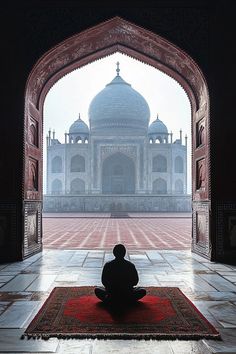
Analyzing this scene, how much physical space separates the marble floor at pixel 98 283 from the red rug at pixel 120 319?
61 millimetres

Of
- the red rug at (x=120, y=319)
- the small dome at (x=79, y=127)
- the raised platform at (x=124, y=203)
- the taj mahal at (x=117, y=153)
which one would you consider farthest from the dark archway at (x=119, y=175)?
the red rug at (x=120, y=319)

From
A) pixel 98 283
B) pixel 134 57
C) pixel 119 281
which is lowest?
pixel 98 283

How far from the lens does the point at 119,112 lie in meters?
28.7

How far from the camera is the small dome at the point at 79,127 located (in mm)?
30703

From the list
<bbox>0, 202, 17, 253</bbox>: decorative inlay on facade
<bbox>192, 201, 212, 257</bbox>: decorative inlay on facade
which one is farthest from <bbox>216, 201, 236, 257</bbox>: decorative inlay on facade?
<bbox>0, 202, 17, 253</bbox>: decorative inlay on facade

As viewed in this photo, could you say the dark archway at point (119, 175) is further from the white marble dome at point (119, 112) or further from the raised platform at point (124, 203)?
the raised platform at point (124, 203)

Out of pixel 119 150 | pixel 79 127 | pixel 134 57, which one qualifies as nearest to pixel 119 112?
pixel 119 150

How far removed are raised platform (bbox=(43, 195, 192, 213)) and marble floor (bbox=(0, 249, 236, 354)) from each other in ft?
45.9

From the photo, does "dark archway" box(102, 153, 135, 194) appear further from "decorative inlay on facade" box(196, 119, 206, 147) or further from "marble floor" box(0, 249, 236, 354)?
"marble floor" box(0, 249, 236, 354)

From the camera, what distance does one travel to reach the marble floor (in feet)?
6.90

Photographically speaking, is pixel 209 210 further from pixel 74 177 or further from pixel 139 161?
pixel 74 177

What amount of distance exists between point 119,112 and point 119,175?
4564 millimetres

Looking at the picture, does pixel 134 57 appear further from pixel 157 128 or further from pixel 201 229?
pixel 157 128

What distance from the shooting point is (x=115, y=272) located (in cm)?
274
